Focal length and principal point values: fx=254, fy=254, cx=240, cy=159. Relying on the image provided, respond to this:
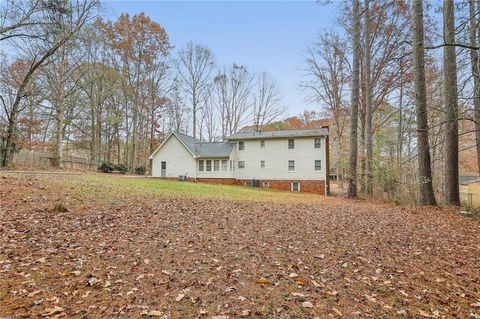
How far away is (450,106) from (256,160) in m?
17.7

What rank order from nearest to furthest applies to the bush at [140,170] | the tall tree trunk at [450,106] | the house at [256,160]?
the tall tree trunk at [450,106] → the house at [256,160] → the bush at [140,170]

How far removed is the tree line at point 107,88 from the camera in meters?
17.5

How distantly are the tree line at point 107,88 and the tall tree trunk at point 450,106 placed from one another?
16.6 metres

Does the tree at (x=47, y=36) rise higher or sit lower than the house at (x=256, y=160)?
higher

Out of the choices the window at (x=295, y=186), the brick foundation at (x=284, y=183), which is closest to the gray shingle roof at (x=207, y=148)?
the brick foundation at (x=284, y=183)

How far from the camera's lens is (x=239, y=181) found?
25.6 meters

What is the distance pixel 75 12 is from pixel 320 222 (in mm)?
22074

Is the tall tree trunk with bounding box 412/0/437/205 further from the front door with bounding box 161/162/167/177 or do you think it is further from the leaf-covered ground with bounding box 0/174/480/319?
the front door with bounding box 161/162/167/177

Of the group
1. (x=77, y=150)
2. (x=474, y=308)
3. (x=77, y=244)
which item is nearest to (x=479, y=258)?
(x=474, y=308)

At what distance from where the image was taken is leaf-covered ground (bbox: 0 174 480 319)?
298 cm

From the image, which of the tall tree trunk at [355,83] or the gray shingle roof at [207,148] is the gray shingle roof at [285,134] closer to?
the gray shingle roof at [207,148]

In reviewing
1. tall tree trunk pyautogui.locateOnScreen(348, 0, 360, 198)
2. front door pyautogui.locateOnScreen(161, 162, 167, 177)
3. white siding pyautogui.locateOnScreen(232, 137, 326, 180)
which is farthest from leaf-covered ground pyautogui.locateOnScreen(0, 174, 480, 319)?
front door pyautogui.locateOnScreen(161, 162, 167, 177)

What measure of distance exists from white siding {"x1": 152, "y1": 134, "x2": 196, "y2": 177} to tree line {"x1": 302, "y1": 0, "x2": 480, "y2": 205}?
516 inches

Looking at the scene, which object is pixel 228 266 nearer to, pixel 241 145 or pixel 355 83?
pixel 355 83
